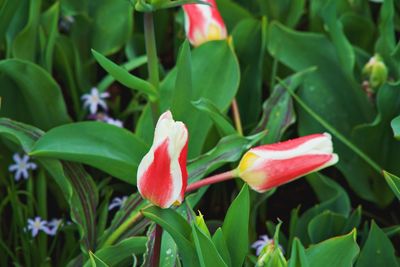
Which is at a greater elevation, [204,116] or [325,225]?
[204,116]

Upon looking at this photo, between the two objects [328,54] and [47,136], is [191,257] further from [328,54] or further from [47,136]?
[328,54]

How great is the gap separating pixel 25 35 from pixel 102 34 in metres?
0.26

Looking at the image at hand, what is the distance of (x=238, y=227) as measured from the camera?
114 cm

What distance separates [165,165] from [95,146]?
1.19ft

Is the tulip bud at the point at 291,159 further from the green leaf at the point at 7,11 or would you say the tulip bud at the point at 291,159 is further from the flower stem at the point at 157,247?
the green leaf at the point at 7,11

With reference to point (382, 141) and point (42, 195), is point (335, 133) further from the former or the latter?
point (42, 195)

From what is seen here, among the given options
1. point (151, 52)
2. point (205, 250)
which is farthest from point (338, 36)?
point (205, 250)

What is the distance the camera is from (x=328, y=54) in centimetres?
172

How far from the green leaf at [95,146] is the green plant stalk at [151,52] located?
0.20 ft

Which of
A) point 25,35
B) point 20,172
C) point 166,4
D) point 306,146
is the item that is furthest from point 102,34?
point 306,146

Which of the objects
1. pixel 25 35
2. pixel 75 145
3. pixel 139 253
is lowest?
pixel 139 253

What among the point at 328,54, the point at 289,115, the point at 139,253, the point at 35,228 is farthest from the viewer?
the point at 328,54

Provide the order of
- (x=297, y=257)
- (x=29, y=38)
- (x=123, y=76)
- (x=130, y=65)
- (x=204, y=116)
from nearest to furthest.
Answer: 1. (x=297, y=257)
2. (x=123, y=76)
3. (x=204, y=116)
4. (x=29, y=38)
5. (x=130, y=65)

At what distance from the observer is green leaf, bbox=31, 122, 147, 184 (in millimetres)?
1370
